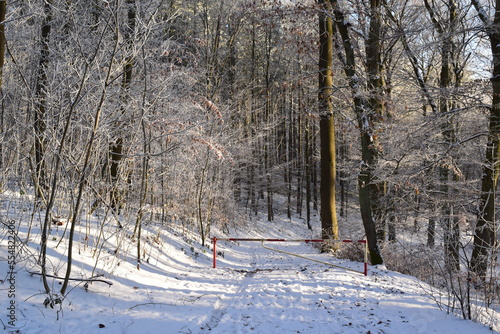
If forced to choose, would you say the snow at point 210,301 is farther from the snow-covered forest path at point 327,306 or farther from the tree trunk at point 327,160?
the tree trunk at point 327,160

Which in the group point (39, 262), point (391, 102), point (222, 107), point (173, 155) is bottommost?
point (39, 262)

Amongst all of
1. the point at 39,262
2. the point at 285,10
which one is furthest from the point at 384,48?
the point at 39,262

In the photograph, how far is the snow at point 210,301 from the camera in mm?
4469

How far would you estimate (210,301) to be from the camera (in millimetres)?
6055

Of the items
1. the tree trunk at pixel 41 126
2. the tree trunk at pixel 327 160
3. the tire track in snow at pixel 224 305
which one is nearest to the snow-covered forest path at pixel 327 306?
the tire track in snow at pixel 224 305

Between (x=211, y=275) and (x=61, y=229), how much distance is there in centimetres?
347

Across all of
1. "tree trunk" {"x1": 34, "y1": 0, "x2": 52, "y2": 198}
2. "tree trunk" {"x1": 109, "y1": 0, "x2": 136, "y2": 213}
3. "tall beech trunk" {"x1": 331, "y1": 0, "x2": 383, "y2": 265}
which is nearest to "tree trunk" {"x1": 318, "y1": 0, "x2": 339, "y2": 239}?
"tall beech trunk" {"x1": 331, "y1": 0, "x2": 383, "y2": 265}

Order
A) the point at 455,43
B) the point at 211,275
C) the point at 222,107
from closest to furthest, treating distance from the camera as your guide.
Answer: the point at 211,275, the point at 455,43, the point at 222,107

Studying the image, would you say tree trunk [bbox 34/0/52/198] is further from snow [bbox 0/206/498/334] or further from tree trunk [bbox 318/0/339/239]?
tree trunk [bbox 318/0/339/239]

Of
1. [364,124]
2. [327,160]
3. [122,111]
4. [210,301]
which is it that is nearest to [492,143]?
[364,124]

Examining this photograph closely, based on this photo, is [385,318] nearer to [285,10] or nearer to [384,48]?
[285,10]

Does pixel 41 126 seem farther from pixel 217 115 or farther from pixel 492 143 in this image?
pixel 492 143

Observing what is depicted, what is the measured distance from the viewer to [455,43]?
32.9 ft

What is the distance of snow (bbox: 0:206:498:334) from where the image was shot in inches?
176
